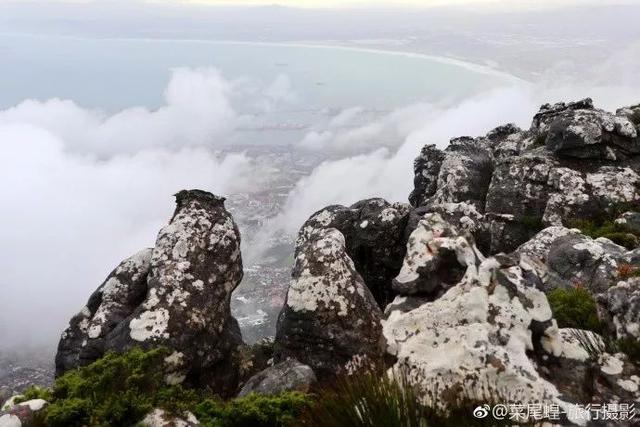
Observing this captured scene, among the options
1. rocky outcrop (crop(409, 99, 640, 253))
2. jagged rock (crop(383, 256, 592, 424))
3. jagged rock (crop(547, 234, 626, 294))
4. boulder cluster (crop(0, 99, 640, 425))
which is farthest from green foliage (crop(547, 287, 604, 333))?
rocky outcrop (crop(409, 99, 640, 253))

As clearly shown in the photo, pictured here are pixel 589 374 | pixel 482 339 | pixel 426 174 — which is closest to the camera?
pixel 589 374

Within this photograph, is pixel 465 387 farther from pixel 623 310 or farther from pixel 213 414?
pixel 213 414

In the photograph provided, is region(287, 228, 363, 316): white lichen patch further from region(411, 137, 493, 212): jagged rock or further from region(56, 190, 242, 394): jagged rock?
region(411, 137, 493, 212): jagged rock

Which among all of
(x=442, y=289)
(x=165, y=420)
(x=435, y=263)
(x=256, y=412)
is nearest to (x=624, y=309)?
(x=442, y=289)

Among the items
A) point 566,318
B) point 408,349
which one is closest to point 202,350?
point 408,349

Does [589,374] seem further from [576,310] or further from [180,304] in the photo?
[180,304]

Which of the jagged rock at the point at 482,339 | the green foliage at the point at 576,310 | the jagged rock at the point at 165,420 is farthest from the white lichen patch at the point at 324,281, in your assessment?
the green foliage at the point at 576,310

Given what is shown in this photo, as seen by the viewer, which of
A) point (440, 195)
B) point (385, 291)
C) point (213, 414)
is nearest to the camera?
point (213, 414)
